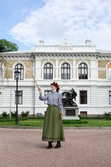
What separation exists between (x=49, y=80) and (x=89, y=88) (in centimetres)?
574

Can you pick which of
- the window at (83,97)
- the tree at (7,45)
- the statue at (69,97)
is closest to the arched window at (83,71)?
the window at (83,97)

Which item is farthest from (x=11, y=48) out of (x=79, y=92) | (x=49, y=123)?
(x=49, y=123)

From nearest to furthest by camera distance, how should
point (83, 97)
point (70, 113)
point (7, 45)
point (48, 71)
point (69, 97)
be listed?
1. point (70, 113)
2. point (69, 97)
3. point (83, 97)
4. point (48, 71)
5. point (7, 45)

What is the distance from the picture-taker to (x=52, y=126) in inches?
316

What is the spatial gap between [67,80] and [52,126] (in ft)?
99.5

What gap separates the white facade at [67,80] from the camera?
3803 centimetres

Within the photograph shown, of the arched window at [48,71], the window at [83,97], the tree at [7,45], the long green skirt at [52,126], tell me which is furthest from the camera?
the tree at [7,45]

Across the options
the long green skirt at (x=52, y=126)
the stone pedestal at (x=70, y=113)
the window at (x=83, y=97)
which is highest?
the window at (x=83, y=97)

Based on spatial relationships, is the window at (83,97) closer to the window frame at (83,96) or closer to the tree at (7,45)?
the window frame at (83,96)

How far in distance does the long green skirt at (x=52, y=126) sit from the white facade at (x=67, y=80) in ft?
97.1

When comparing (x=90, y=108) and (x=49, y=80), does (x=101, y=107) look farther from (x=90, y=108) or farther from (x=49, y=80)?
(x=49, y=80)

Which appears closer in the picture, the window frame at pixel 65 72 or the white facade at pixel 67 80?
the white facade at pixel 67 80

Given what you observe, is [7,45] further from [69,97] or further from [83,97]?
[69,97]

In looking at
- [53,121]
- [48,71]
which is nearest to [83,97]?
[48,71]
